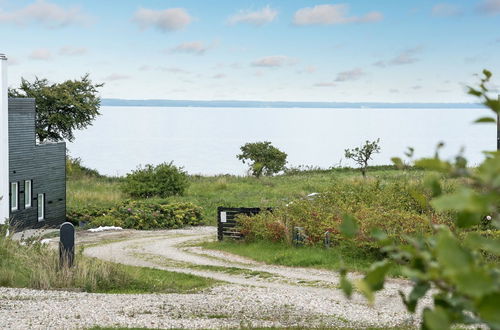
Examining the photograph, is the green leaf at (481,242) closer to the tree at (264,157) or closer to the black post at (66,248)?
the black post at (66,248)

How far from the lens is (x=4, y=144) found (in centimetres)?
2395

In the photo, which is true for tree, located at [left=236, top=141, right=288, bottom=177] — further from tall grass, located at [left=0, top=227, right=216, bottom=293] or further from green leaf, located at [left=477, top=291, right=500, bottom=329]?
green leaf, located at [left=477, top=291, right=500, bottom=329]

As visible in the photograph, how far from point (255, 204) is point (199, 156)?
5514cm

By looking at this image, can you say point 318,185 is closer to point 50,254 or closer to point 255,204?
point 255,204

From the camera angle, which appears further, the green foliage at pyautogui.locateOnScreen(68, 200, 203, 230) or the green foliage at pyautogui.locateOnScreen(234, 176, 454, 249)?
the green foliage at pyautogui.locateOnScreen(68, 200, 203, 230)

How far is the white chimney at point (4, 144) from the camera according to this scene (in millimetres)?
23609

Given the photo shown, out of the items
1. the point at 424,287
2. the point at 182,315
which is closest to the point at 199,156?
the point at 182,315

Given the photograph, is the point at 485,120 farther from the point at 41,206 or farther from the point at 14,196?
the point at 41,206

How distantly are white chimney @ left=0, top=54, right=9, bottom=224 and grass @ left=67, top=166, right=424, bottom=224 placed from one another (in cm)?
697

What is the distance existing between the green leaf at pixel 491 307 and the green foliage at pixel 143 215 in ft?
87.3

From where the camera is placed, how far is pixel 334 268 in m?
16.3

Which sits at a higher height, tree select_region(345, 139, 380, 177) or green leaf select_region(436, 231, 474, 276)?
tree select_region(345, 139, 380, 177)

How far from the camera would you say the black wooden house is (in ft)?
83.8

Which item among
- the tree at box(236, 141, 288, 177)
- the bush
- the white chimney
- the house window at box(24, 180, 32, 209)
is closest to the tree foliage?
the white chimney
